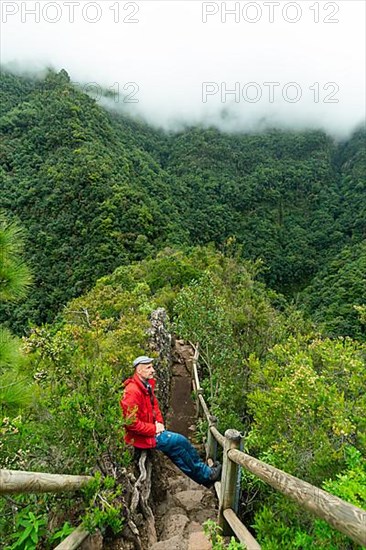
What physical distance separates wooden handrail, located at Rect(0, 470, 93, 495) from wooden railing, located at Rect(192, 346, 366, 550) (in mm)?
1068

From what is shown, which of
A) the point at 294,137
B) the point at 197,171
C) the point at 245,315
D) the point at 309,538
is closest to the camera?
the point at 309,538

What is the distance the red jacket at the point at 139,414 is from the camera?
11.4 ft

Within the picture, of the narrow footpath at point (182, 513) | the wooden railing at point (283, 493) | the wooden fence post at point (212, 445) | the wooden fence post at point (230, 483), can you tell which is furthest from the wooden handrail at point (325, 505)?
the wooden fence post at point (212, 445)

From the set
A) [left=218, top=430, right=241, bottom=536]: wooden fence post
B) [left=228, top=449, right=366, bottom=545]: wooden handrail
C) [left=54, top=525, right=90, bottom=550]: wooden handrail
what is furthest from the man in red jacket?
[left=228, top=449, right=366, bottom=545]: wooden handrail

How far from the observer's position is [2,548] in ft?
6.80

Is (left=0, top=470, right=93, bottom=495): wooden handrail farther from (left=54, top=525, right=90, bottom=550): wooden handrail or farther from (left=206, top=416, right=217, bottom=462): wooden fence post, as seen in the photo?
(left=206, top=416, right=217, bottom=462): wooden fence post

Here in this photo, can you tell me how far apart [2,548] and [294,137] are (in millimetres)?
99734

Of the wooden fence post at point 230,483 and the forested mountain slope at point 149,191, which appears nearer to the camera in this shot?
the wooden fence post at point 230,483

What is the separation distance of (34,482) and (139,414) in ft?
6.14

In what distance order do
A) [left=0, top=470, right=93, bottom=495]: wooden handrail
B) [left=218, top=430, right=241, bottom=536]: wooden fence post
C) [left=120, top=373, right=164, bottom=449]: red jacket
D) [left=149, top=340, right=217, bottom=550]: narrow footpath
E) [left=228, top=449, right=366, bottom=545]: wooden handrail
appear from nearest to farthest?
1. [left=228, top=449, right=366, bottom=545]: wooden handrail
2. [left=0, top=470, right=93, bottom=495]: wooden handrail
3. [left=218, top=430, right=241, bottom=536]: wooden fence post
4. [left=149, top=340, right=217, bottom=550]: narrow footpath
5. [left=120, top=373, right=164, bottom=449]: red jacket

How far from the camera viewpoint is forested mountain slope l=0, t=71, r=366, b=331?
3856 cm

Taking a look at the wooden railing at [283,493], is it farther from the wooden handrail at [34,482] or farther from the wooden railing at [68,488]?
the wooden handrail at [34,482]

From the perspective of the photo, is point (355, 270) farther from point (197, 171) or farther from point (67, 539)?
point (67, 539)

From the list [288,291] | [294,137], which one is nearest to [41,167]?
[288,291]
